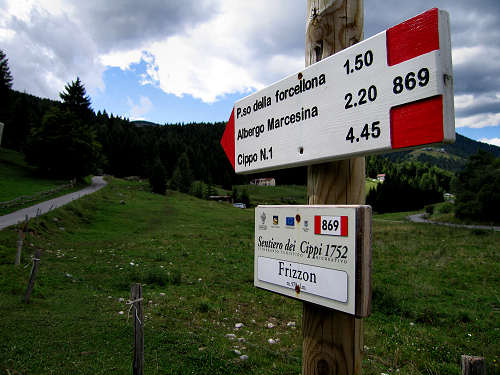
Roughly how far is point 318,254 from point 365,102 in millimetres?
958

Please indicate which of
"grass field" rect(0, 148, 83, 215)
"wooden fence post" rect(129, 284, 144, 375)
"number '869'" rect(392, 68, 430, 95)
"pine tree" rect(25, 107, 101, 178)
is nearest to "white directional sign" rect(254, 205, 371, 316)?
"number '869'" rect(392, 68, 430, 95)

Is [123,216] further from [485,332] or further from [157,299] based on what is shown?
[485,332]

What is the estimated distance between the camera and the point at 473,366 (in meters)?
1.98

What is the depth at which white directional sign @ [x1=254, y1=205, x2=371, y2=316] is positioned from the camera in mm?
1765

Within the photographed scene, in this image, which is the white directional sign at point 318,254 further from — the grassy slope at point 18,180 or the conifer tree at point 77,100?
the conifer tree at point 77,100

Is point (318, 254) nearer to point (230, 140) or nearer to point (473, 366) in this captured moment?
point (473, 366)

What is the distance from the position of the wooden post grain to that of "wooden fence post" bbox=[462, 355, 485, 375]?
64 centimetres

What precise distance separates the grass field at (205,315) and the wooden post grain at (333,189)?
353cm

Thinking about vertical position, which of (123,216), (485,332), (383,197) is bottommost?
(485,332)

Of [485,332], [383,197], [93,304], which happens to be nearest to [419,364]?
[485,332]

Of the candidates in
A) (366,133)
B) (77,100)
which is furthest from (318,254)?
(77,100)

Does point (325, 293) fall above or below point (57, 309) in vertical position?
above

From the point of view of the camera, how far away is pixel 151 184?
6819 cm

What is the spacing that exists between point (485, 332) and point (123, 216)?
31217 millimetres
